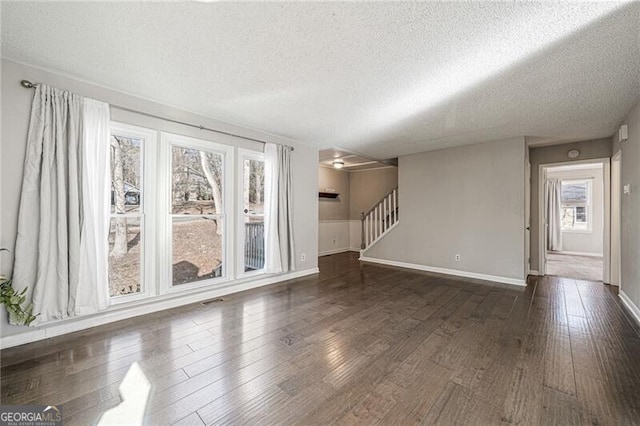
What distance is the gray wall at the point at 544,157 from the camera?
14.8ft

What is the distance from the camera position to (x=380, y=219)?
250 inches

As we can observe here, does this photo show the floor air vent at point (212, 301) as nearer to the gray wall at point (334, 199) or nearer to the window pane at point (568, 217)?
the gray wall at point (334, 199)

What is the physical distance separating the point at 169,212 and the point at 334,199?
5169 mm

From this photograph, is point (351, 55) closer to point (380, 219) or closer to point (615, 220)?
point (380, 219)

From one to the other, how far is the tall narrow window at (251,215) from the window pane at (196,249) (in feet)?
1.11

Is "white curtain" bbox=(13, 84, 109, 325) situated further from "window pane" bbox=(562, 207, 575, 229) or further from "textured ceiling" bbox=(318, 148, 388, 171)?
"window pane" bbox=(562, 207, 575, 229)

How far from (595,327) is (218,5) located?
4.35 m

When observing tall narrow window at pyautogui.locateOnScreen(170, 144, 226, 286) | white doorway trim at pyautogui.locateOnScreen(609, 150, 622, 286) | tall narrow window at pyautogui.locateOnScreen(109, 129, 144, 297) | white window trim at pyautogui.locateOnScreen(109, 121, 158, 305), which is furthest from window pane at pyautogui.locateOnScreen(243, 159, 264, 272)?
white doorway trim at pyautogui.locateOnScreen(609, 150, 622, 286)

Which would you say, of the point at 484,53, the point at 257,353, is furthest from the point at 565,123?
the point at 257,353

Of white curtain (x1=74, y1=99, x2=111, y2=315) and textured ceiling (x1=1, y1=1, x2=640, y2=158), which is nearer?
textured ceiling (x1=1, y1=1, x2=640, y2=158)

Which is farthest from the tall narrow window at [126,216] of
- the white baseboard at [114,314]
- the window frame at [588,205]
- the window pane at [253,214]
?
the window frame at [588,205]

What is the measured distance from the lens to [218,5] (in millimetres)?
1632

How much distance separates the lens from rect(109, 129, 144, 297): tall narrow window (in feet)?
9.36

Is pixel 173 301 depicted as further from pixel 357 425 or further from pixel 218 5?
pixel 218 5
